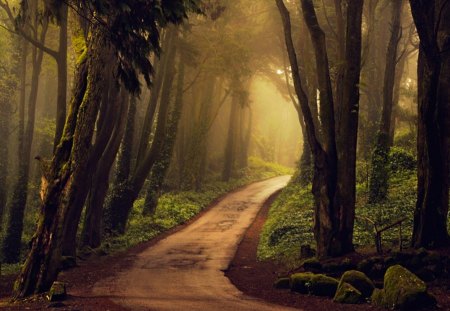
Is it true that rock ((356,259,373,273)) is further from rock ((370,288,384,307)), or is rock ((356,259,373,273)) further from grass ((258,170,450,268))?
grass ((258,170,450,268))

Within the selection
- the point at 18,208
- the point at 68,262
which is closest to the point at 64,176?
the point at 68,262

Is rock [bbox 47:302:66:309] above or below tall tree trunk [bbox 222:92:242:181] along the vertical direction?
below

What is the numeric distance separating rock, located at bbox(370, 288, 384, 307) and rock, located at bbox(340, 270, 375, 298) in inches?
12.4

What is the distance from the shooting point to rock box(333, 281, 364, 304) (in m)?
9.41

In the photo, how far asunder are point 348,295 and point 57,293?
6188 mm

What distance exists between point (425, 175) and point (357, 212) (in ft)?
24.2

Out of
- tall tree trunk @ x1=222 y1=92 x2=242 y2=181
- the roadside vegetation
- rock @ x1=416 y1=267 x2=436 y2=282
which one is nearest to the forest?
rock @ x1=416 y1=267 x2=436 y2=282

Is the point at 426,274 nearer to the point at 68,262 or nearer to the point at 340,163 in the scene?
the point at 340,163

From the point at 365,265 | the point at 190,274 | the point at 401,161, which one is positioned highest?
the point at 401,161

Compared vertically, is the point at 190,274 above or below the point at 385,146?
below

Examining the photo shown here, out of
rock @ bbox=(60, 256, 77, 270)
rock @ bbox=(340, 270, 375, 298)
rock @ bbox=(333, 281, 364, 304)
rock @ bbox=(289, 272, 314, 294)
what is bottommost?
rock @ bbox=(60, 256, 77, 270)

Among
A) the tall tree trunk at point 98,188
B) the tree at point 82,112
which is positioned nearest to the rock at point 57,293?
the tree at point 82,112

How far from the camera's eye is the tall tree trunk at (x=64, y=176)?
10.9 meters

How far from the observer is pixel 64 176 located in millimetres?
11250
